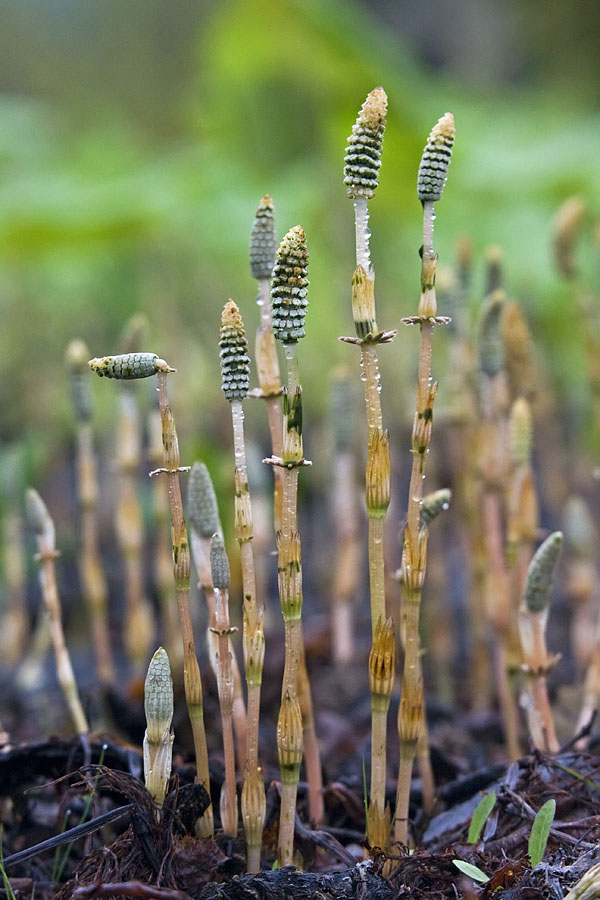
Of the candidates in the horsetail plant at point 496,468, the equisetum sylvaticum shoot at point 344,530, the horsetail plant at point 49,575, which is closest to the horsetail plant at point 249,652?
the horsetail plant at point 49,575

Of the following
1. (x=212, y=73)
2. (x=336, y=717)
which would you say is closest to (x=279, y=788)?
(x=336, y=717)

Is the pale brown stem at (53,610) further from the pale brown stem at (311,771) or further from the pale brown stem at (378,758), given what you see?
the pale brown stem at (378,758)

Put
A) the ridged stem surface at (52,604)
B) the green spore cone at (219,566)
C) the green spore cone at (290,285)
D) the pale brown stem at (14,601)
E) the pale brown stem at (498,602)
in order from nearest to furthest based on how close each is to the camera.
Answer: the green spore cone at (290,285), the green spore cone at (219,566), the ridged stem surface at (52,604), the pale brown stem at (498,602), the pale brown stem at (14,601)

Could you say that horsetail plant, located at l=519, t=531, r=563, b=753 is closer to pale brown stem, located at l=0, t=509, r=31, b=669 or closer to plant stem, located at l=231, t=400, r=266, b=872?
plant stem, located at l=231, t=400, r=266, b=872

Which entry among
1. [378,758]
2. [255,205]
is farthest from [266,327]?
[255,205]

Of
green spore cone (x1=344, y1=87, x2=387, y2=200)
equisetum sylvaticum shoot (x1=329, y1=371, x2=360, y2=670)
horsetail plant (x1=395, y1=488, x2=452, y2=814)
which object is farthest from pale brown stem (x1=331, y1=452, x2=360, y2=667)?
green spore cone (x1=344, y1=87, x2=387, y2=200)

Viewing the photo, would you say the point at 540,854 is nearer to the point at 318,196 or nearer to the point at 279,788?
the point at 279,788
